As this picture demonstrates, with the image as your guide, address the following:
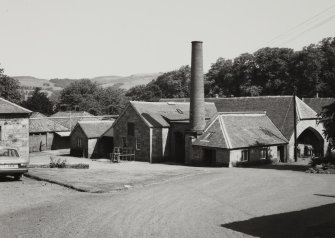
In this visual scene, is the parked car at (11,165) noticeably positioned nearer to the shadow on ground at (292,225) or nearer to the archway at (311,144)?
the shadow on ground at (292,225)

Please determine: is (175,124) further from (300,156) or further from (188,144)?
(300,156)

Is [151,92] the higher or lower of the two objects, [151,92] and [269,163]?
the higher

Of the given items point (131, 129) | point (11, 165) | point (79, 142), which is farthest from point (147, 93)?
point (11, 165)

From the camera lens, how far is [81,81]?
114m

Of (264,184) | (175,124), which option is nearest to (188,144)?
(175,124)

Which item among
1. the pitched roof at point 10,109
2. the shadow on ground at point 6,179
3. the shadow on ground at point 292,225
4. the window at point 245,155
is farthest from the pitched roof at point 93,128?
the shadow on ground at point 292,225

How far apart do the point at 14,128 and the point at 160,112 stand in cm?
1687

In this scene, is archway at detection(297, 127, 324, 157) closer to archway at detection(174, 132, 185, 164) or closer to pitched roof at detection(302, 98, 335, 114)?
pitched roof at detection(302, 98, 335, 114)

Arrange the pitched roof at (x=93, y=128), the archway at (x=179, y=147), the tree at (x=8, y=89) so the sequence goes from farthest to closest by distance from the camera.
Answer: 1. the tree at (x=8, y=89)
2. the pitched roof at (x=93, y=128)
3. the archway at (x=179, y=147)

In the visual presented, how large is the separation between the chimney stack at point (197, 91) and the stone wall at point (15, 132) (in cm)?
1583

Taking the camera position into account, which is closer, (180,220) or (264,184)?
(180,220)

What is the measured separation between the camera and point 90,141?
1911 inches

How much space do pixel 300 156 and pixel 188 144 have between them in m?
15.4

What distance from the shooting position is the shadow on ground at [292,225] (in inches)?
500
